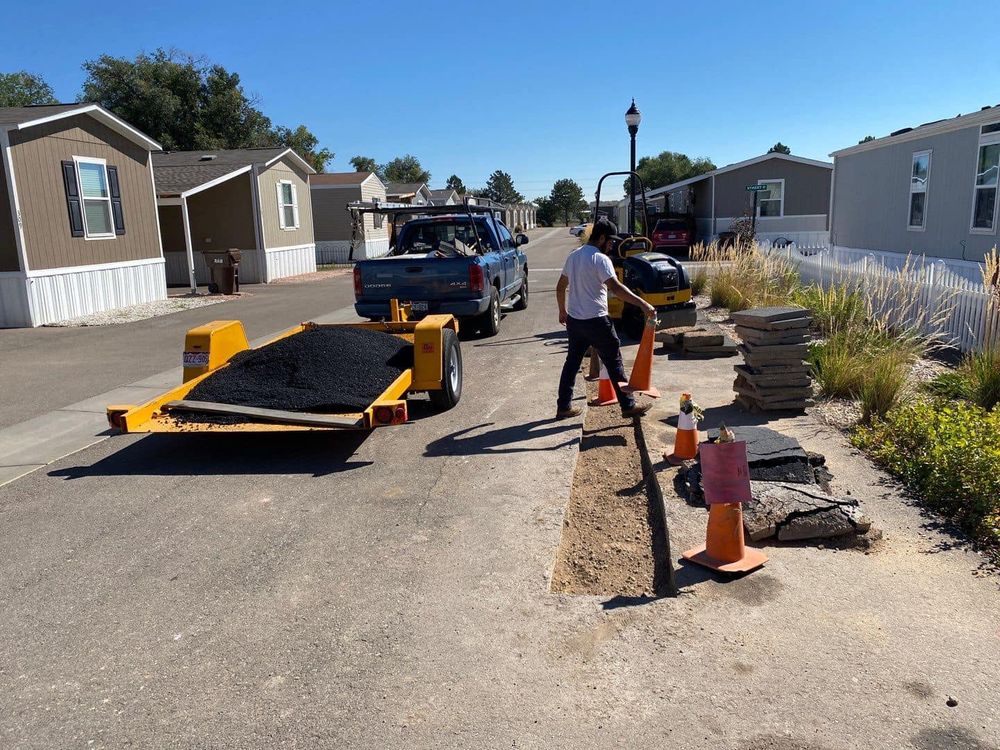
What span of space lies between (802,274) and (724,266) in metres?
1.74

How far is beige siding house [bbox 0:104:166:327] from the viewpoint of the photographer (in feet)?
46.2

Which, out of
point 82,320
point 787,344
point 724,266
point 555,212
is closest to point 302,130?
point 82,320

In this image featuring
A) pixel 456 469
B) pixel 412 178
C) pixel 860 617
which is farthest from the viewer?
pixel 412 178

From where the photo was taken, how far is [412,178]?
111 m

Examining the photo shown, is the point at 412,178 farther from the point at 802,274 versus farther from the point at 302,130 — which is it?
the point at 802,274

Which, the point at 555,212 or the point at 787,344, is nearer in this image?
the point at 787,344

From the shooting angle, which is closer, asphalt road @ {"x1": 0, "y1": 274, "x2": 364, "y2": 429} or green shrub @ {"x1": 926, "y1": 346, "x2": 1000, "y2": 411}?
green shrub @ {"x1": 926, "y1": 346, "x2": 1000, "y2": 411}

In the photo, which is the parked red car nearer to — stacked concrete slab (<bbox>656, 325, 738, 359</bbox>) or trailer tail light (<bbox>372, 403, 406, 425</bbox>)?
stacked concrete slab (<bbox>656, 325, 738, 359</bbox>)

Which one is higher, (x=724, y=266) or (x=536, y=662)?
(x=724, y=266)

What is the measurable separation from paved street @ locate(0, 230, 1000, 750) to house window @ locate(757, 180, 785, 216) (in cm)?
2950

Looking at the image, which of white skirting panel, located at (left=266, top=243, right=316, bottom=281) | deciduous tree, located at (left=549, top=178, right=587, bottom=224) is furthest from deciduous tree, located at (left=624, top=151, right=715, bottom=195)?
white skirting panel, located at (left=266, top=243, right=316, bottom=281)

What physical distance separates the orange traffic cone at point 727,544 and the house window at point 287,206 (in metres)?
24.1

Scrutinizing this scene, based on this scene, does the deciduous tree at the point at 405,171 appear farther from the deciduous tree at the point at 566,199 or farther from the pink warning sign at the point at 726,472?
the pink warning sign at the point at 726,472

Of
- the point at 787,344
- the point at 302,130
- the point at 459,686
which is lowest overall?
the point at 459,686
